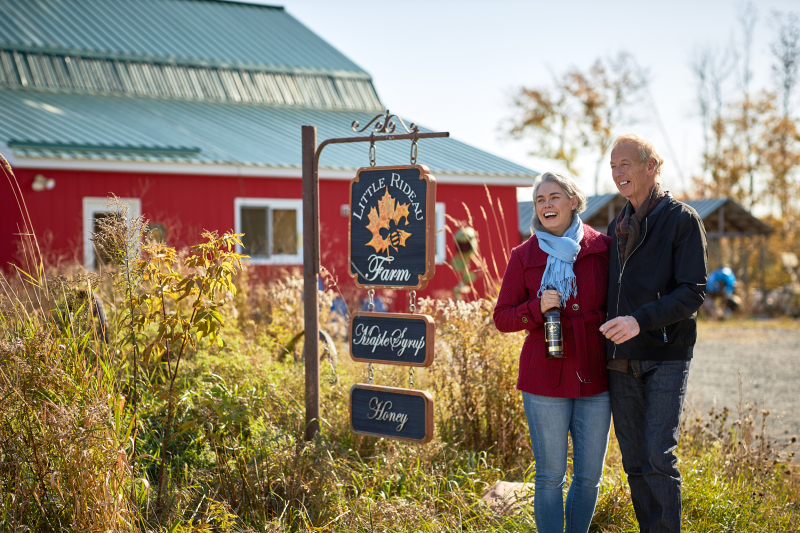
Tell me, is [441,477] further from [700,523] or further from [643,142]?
[643,142]

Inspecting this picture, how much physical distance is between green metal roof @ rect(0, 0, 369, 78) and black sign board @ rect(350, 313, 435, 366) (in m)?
11.4

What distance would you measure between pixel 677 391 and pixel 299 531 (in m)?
1.79

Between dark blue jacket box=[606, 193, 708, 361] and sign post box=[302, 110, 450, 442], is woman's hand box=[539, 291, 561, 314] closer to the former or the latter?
dark blue jacket box=[606, 193, 708, 361]

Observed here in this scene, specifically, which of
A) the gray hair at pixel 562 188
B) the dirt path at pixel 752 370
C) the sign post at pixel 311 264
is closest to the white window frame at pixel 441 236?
the dirt path at pixel 752 370

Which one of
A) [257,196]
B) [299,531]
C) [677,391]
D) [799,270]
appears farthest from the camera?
[799,270]

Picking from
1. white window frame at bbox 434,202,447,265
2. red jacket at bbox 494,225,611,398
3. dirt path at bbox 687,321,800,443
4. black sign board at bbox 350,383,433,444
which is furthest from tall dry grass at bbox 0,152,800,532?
white window frame at bbox 434,202,447,265

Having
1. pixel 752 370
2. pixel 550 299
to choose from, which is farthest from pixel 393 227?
pixel 752 370

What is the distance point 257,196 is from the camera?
37.8 ft

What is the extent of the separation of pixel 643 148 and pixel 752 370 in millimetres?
7990

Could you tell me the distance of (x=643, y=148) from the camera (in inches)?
122

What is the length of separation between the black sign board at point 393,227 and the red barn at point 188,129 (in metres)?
5.79

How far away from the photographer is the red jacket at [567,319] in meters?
3.06

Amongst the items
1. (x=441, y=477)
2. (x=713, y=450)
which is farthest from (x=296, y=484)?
(x=713, y=450)

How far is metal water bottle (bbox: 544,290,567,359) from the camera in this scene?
3041 mm
